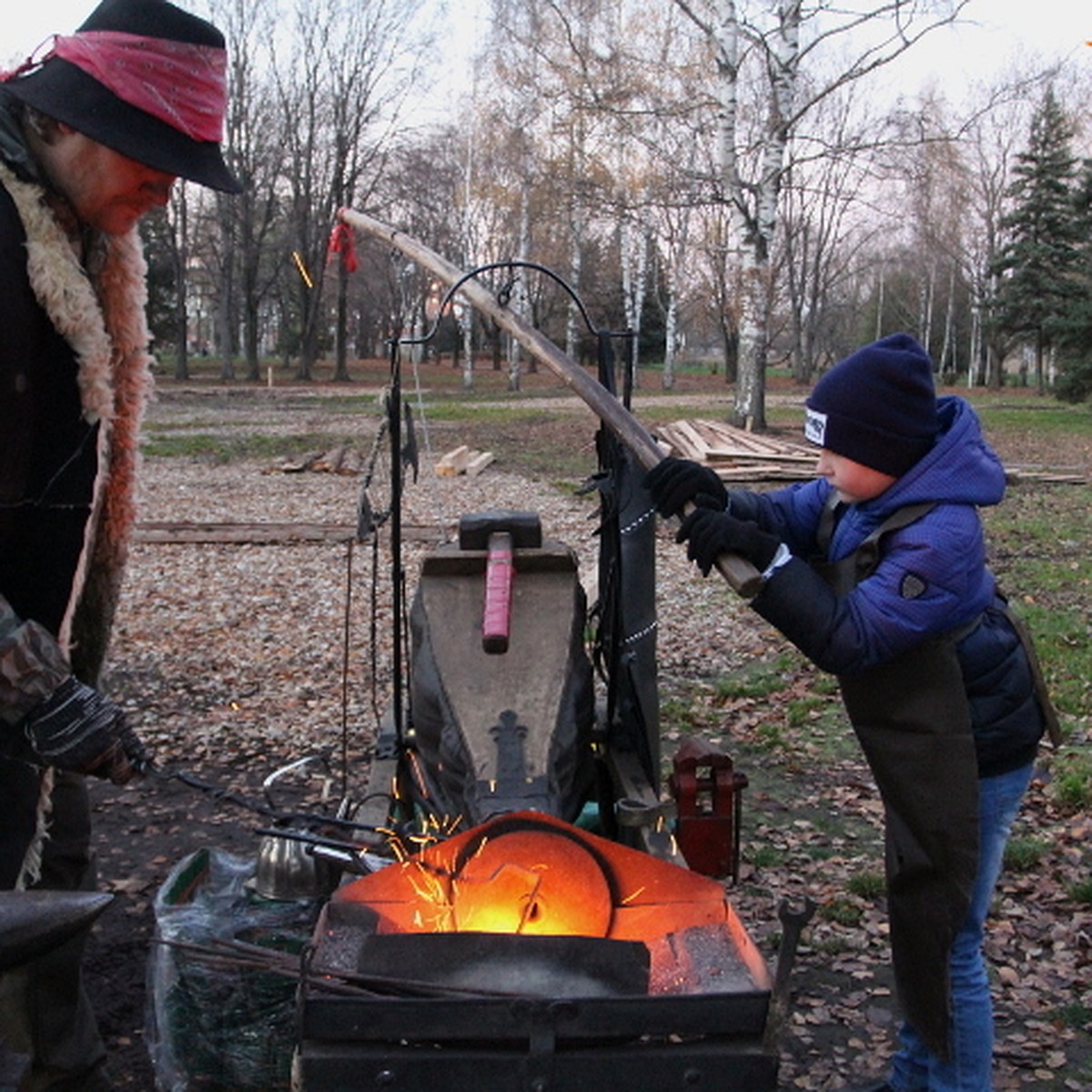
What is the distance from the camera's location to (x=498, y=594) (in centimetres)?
345

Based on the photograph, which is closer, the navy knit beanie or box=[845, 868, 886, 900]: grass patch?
the navy knit beanie

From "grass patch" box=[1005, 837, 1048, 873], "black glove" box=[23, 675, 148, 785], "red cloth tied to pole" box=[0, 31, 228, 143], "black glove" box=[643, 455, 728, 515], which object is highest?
"red cloth tied to pole" box=[0, 31, 228, 143]

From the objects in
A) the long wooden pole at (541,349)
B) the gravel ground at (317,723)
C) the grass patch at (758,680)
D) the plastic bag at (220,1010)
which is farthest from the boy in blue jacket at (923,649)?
the grass patch at (758,680)

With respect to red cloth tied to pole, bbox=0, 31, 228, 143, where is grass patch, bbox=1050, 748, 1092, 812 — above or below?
below

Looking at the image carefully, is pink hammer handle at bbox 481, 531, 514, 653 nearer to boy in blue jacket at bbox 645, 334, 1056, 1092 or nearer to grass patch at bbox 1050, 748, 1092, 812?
boy in blue jacket at bbox 645, 334, 1056, 1092

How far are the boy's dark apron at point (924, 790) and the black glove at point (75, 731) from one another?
5.16 feet

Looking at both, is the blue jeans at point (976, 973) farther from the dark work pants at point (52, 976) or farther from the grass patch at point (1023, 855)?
the dark work pants at point (52, 976)

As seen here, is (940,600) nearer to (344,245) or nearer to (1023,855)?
(1023,855)

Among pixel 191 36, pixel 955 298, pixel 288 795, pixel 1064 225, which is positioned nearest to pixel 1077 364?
pixel 1064 225

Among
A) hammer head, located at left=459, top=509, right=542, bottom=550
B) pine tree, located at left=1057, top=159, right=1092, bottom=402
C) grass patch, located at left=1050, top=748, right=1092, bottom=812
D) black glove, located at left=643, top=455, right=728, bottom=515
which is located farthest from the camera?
pine tree, located at left=1057, top=159, right=1092, bottom=402

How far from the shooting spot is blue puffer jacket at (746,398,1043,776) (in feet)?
8.38

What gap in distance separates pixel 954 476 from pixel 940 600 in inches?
11.5

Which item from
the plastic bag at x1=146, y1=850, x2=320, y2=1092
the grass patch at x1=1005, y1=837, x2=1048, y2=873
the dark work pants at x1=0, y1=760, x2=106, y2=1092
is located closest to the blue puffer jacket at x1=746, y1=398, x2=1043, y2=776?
the plastic bag at x1=146, y1=850, x2=320, y2=1092

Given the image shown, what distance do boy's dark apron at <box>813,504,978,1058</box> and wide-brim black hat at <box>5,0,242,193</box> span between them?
1.68m
